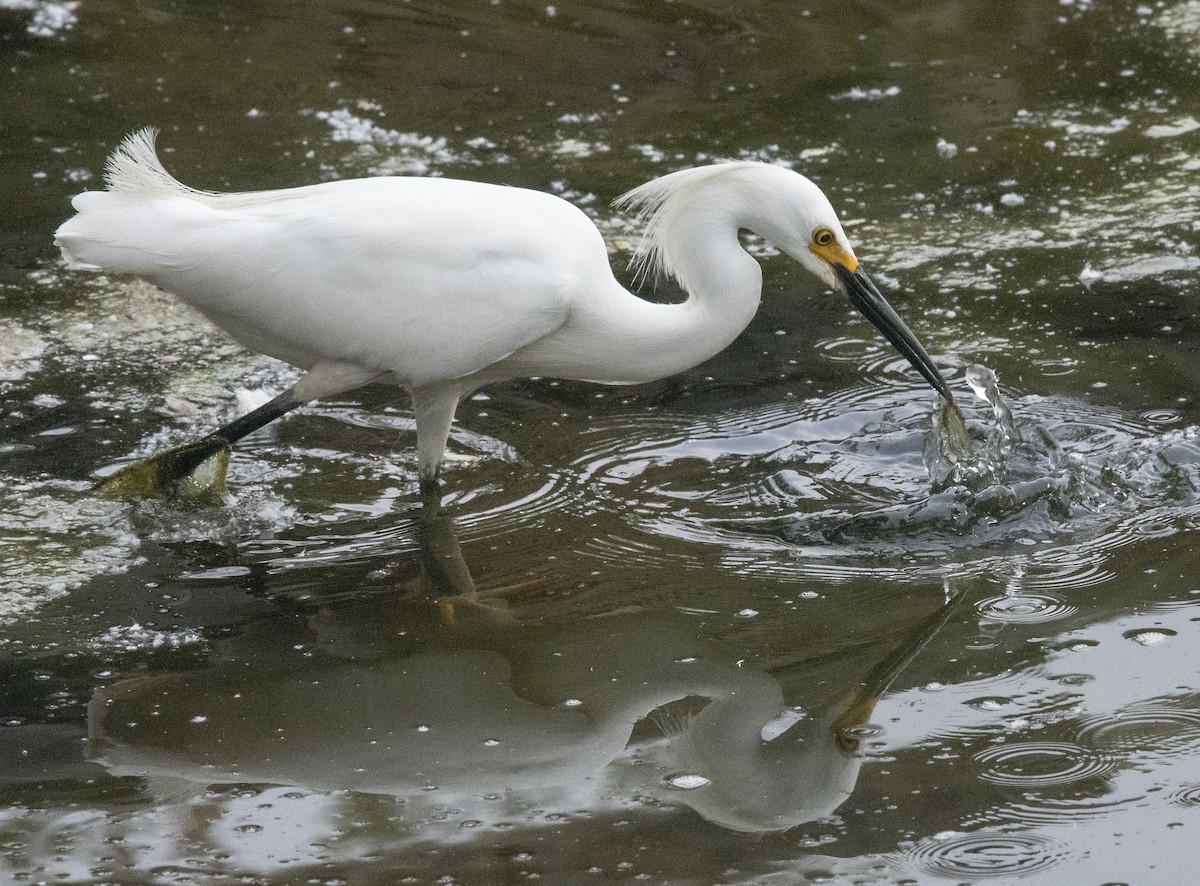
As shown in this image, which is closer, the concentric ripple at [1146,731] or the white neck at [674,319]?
the concentric ripple at [1146,731]

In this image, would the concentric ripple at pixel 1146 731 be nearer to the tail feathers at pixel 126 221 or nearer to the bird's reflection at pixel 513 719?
the bird's reflection at pixel 513 719

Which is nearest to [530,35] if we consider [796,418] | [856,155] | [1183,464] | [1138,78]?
[856,155]

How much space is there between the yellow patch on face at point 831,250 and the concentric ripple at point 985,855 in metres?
1.98

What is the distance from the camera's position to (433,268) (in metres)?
4.39

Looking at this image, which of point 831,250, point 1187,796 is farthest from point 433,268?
point 1187,796

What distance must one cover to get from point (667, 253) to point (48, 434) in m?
2.25

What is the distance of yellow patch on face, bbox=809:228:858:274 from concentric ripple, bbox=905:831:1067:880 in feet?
6.48

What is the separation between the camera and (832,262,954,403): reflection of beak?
180 inches

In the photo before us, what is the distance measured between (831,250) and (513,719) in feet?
5.91

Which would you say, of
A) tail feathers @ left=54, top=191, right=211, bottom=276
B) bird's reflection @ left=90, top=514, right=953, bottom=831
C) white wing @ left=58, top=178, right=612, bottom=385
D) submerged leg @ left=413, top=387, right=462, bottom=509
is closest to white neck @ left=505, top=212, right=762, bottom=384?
white wing @ left=58, top=178, right=612, bottom=385

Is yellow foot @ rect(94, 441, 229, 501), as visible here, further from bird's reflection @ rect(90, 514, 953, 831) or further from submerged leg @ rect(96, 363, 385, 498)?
bird's reflection @ rect(90, 514, 953, 831)

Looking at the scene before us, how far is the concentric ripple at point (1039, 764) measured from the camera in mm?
3311

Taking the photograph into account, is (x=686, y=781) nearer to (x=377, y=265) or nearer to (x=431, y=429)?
(x=431, y=429)

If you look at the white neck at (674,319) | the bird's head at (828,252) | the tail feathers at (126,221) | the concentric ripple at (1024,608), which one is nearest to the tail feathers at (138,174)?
the tail feathers at (126,221)
